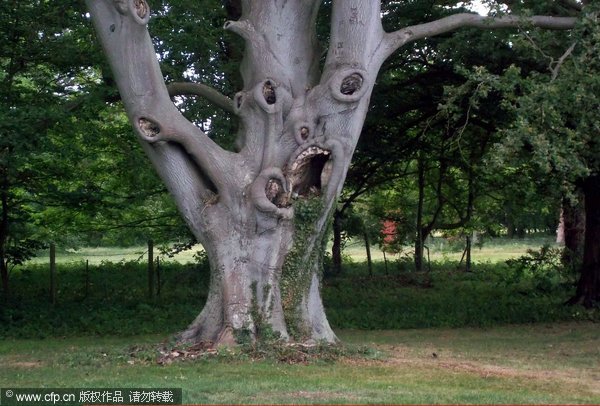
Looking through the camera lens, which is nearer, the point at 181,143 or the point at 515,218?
the point at 181,143

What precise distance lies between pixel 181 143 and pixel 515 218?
1666 centimetres

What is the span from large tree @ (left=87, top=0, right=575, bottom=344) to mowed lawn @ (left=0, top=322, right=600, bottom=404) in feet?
4.09

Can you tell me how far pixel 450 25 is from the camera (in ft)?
Answer: 45.4

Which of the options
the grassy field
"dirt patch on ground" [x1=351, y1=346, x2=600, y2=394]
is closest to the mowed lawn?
"dirt patch on ground" [x1=351, y1=346, x2=600, y2=394]

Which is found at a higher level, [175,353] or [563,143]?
[563,143]

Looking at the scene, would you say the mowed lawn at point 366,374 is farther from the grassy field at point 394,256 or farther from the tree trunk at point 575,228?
the grassy field at point 394,256

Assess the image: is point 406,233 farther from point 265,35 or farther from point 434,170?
point 265,35

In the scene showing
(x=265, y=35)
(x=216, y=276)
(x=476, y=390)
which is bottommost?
(x=476, y=390)

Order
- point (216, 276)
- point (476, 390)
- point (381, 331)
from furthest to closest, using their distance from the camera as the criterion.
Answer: point (381, 331) → point (216, 276) → point (476, 390)

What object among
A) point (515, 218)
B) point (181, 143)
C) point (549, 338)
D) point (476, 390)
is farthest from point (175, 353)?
point (515, 218)

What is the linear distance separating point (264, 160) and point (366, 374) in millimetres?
3797

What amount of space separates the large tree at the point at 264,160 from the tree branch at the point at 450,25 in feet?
0.44

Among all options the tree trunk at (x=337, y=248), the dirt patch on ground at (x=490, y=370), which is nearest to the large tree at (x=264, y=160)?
the dirt patch on ground at (x=490, y=370)

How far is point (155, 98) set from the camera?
1241 cm
